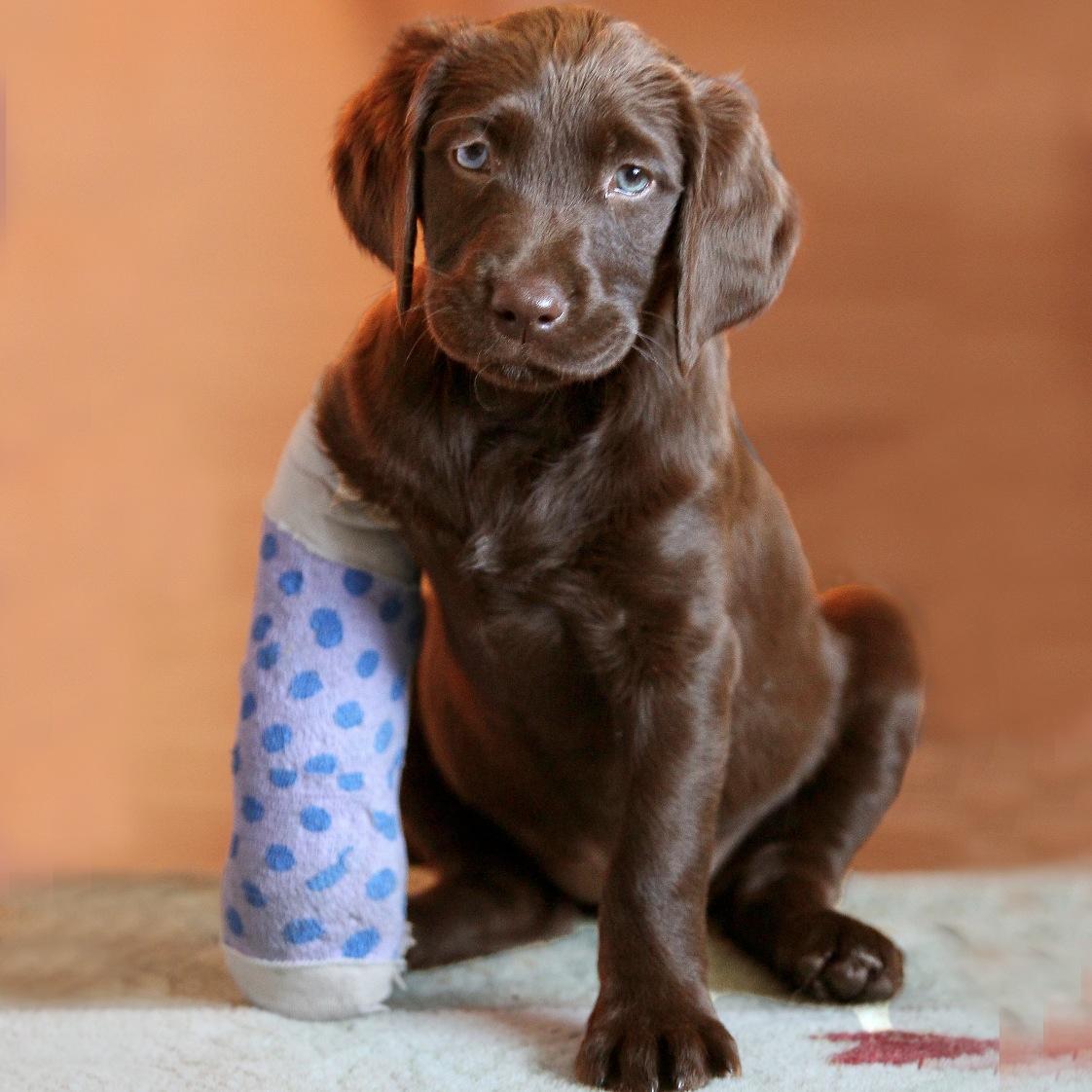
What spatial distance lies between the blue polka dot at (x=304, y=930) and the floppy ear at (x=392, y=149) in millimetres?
752

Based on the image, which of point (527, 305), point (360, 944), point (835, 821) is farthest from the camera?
point (835, 821)

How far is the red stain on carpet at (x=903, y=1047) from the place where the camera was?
6.29 feet

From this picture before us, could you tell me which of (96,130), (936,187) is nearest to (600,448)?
(936,187)

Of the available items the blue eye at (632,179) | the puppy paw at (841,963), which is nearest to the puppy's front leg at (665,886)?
the puppy paw at (841,963)

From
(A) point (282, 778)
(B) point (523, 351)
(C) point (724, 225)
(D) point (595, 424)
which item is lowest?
(A) point (282, 778)

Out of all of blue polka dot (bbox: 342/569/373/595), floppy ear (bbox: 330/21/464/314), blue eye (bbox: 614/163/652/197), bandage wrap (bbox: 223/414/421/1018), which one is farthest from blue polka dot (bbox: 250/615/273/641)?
blue eye (bbox: 614/163/652/197)

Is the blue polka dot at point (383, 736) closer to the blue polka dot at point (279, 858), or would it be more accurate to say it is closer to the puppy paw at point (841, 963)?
the blue polka dot at point (279, 858)

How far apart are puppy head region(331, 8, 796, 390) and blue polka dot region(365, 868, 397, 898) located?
0.66 metres

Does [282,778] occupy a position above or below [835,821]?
above

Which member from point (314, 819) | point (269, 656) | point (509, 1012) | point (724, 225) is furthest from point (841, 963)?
point (724, 225)

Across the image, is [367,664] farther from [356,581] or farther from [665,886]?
[665,886]

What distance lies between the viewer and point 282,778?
2117 millimetres

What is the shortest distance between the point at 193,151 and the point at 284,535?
4.74 ft

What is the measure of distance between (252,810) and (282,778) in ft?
0.20
